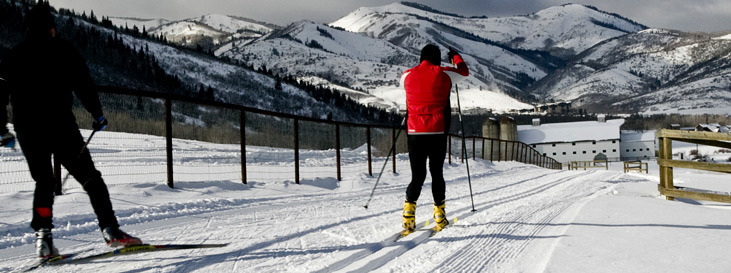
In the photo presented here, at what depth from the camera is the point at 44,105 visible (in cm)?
350

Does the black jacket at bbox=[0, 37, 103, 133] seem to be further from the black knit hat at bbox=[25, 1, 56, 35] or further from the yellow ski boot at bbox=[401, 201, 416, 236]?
the yellow ski boot at bbox=[401, 201, 416, 236]

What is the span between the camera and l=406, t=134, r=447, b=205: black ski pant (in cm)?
495

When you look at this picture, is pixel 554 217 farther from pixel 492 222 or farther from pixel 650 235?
pixel 650 235

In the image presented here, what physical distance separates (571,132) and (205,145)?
85535 millimetres

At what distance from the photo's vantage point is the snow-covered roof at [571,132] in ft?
307

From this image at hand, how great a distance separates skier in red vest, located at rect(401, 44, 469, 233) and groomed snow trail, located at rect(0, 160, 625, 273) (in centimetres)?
37

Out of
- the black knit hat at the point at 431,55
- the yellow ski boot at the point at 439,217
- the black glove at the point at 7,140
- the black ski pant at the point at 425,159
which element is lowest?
the yellow ski boot at the point at 439,217

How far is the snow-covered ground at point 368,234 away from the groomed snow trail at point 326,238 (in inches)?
0.4

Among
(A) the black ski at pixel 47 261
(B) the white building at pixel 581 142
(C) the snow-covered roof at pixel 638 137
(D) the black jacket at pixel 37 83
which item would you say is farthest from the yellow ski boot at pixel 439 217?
(C) the snow-covered roof at pixel 638 137

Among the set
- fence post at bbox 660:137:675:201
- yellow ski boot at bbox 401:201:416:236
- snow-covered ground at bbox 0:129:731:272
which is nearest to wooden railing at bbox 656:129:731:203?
fence post at bbox 660:137:675:201

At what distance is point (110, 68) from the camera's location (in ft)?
311

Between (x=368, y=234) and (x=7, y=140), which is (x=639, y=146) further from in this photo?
(x=7, y=140)

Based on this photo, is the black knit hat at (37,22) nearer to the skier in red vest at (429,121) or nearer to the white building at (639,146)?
the skier in red vest at (429,121)

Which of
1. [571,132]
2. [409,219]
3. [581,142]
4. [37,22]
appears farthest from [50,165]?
[571,132]
